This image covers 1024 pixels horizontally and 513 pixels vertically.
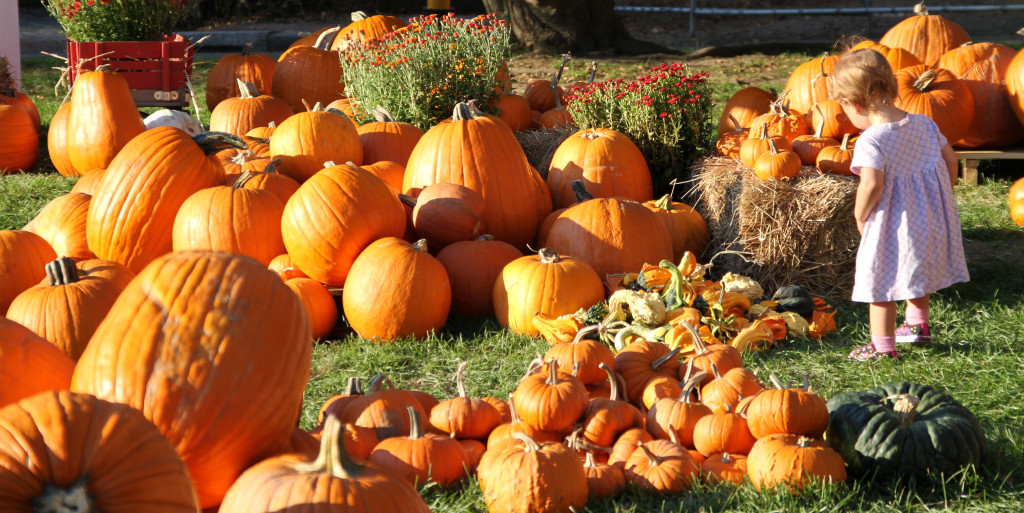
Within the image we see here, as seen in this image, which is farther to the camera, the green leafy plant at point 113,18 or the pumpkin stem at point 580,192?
the green leafy plant at point 113,18

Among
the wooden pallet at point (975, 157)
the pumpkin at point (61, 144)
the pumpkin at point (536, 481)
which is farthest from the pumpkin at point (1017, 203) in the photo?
the pumpkin at point (61, 144)

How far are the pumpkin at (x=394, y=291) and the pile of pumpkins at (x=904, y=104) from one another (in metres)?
2.06

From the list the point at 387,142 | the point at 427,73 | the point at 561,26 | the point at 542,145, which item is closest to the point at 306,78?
the point at 427,73

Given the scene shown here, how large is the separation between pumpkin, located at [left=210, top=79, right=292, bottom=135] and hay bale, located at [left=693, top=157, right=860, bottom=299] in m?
3.49

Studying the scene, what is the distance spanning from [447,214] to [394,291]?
0.63 m

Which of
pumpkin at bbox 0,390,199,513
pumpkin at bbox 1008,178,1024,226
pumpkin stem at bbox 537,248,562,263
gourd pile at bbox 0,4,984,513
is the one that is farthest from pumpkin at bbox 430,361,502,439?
pumpkin at bbox 1008,178,1024,226

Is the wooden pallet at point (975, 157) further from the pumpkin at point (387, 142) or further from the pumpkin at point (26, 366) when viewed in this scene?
the pumpkin at point (26, 366)

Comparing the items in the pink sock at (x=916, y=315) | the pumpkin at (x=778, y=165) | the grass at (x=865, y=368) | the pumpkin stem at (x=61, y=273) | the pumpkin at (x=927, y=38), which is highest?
the pumpkin at (x=927, y=38)

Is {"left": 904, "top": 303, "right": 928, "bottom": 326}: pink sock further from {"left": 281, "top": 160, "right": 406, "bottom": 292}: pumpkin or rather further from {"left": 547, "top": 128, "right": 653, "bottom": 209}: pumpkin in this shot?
{"left": 281, "top": 160, "right": 406, "bottom": 292}: pumpkin

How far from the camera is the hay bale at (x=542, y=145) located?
611cm

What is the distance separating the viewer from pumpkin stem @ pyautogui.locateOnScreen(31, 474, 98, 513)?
1505 mm

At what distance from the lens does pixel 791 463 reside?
2617mm

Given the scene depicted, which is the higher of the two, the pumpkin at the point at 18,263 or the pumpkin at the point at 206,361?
the pumpkin at the point at 206,361

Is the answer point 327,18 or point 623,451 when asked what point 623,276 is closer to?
point 623,451
